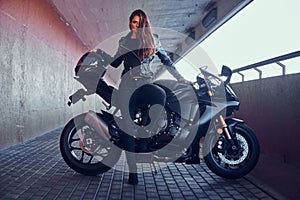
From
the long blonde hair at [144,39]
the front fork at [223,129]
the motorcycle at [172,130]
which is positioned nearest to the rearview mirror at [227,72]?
the motorcycle at [172,130]

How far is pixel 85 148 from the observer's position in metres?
2.81

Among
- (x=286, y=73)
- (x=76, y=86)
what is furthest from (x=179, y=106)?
(x=76, y=86)

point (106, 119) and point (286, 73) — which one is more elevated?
point (286, 73)

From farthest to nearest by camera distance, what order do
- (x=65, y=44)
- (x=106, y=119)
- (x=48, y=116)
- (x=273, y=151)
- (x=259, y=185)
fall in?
1. (x=65, y=44)
2. (x=48, y=116)
3. (x=273, y=151)
4. (x=106, y=119)
5. (x=259, y=185)

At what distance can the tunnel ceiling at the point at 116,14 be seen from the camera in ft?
19.6

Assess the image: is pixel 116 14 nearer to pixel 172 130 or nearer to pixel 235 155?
pixel 172 130

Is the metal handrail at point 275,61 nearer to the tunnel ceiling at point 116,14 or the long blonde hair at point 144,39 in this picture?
the long blonde hair at point 144,39

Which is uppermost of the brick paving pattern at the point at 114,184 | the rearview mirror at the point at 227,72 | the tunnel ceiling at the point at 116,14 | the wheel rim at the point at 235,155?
the tunnel ceiling at the point at 116,14

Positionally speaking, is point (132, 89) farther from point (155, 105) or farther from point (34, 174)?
point (34, 174)

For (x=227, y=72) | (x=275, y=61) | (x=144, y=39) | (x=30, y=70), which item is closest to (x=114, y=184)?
(x=144, y=39)

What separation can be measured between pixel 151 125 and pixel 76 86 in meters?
5.88

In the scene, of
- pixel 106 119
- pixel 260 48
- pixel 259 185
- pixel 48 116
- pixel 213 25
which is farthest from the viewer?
pixel 213 25

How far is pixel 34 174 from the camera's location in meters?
2.85

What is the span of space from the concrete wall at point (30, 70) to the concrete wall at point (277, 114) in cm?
317
